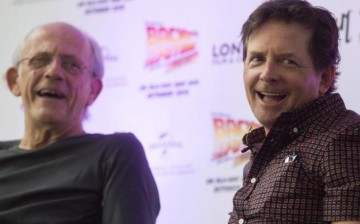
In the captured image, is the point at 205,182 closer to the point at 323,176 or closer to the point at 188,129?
the point at 188,129

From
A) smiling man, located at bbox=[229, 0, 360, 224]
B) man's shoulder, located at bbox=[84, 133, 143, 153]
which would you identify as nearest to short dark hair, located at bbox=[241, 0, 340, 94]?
smiling man, located at bbox=[229, 0, 360, 224]

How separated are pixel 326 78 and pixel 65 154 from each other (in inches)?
25.4

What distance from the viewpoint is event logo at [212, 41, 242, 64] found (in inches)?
81.5

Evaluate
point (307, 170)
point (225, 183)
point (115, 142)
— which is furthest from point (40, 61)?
point (307, 170)

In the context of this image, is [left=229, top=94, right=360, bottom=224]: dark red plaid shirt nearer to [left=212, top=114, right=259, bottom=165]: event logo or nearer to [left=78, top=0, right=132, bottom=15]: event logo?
[left=212, top=114, right=259, bottom=165]: event logo

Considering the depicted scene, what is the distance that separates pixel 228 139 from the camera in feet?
6.68

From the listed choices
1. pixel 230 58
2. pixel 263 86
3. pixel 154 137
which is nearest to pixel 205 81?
pixel 230 58

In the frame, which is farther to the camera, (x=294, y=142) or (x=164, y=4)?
(x=164, y=4)

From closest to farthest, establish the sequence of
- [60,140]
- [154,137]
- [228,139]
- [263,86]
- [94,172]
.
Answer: [263,86] < [94,172] < [60,140] < [228,139] < [154,137]

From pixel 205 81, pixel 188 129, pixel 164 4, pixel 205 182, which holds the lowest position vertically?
pixel 205 182

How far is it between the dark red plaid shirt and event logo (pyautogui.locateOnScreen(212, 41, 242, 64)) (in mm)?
754

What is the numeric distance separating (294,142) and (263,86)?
11cm

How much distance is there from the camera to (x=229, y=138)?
204 centimetres

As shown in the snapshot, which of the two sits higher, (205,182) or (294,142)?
(294,142)
